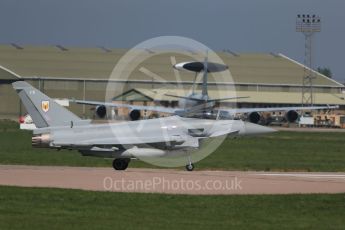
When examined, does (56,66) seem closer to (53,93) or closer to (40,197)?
(53,93)

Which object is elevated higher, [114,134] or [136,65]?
[136,65]

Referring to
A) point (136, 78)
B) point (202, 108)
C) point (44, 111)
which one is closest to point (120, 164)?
point (44, 111)

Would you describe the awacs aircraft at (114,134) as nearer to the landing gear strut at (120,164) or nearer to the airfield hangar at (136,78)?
the landing gear strut at (120,164)

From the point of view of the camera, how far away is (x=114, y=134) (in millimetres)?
28469

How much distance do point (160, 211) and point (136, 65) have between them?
10176 centimetres

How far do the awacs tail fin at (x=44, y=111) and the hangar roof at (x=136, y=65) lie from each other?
275 ft

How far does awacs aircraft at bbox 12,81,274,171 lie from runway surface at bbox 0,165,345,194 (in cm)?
67

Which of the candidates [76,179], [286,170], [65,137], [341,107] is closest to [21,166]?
[65,137]

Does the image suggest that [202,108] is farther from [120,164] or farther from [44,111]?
[44,111]

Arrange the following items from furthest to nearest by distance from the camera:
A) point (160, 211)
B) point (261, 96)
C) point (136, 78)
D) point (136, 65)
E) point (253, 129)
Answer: point (136, 65) → point (261, 96) → point (136, 78) → point (253, 129) → point (160, 211)

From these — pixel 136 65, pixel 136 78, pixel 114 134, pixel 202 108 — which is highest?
pixel 136 65

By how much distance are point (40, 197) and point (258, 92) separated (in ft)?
325

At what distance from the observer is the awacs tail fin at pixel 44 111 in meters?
28.5

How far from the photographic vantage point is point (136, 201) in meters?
19.9
